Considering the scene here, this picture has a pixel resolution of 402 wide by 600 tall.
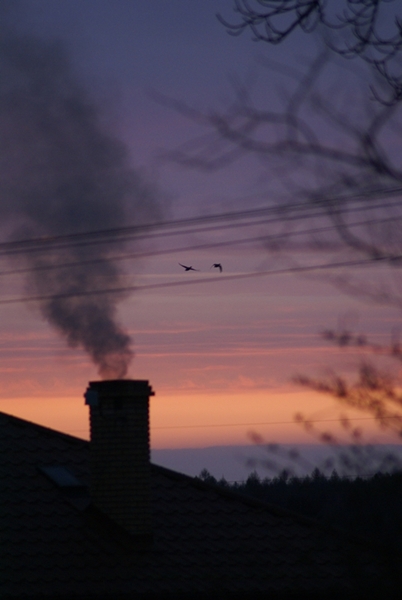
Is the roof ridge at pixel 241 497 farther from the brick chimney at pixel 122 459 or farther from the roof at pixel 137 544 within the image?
the brick chimney at pixel 122 459

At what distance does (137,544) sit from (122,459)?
1.09 meters

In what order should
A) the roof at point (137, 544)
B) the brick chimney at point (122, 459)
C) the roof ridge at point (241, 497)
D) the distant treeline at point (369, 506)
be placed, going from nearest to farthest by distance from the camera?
the distant treeline at point (369, 506)
the roof at point (137, 544)
the brick chimney at point (122, 459)
the roof ridge at point (241, 497)

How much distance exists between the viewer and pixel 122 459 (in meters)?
10.9

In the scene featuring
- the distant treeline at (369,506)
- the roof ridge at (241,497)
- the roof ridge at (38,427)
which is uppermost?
the roof ridge at (38,427)

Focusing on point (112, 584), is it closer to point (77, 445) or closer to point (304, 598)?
point (304, 598)

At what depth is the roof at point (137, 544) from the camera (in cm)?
977

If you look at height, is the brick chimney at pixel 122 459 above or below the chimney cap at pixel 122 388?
below

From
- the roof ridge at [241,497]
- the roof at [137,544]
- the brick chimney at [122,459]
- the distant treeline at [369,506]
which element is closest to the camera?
the distant treeline at [369,506]

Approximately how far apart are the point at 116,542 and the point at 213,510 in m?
1.73

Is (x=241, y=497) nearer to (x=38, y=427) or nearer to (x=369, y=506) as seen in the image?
(x=38, y=427)

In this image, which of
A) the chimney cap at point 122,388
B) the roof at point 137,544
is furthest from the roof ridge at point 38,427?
the chimney cap at point 122,388

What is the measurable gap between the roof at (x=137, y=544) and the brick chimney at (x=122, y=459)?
215mm

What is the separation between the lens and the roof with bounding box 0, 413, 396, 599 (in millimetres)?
9766

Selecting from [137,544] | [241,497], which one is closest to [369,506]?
[137,544]
